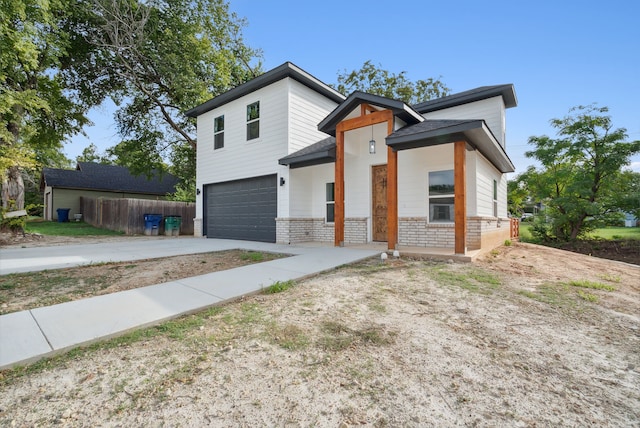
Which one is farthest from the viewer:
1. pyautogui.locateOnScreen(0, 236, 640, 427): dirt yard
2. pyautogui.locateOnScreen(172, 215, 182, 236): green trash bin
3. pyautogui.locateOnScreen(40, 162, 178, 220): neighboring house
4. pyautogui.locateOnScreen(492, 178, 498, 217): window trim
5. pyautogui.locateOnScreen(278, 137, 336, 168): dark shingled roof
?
pyautogui.locateOnScreen(40, 162, 178, 220): neighboring house

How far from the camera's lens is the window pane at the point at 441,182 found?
7.75 m

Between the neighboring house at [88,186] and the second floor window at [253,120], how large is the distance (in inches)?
497

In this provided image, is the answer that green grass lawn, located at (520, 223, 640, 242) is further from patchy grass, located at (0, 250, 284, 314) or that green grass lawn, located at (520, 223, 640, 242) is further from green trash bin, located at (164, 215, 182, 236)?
green trash bin, located at (164, 215, 182, 236)

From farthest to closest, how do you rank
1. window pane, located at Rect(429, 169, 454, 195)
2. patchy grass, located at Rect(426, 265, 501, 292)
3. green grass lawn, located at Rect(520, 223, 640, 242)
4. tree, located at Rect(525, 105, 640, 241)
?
green grass lawn, located at Rect(520, 223, 640, 242), tree, located at Rect(525, 105, 640, 241), window pane, located at Rect(429, 169, 454, 195), patchy grass, located at Rect(426, 265, 501, 292)

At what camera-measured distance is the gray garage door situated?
10.1 metres

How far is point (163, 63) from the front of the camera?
13.5 metres

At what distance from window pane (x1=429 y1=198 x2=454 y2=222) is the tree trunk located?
1459 centimetres

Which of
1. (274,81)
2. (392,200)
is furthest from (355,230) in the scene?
(274,81)

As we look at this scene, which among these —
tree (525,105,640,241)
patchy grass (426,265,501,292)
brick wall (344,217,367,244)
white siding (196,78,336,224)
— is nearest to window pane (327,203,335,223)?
brick wall (344,217,367,244)

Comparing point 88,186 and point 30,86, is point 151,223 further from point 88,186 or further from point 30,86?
point 88,186

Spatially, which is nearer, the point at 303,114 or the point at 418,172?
the point at 418,172

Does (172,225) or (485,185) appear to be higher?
(485,185)

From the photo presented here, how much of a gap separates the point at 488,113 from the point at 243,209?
30.7ft

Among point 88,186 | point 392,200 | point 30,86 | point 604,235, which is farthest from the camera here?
point 88,186
